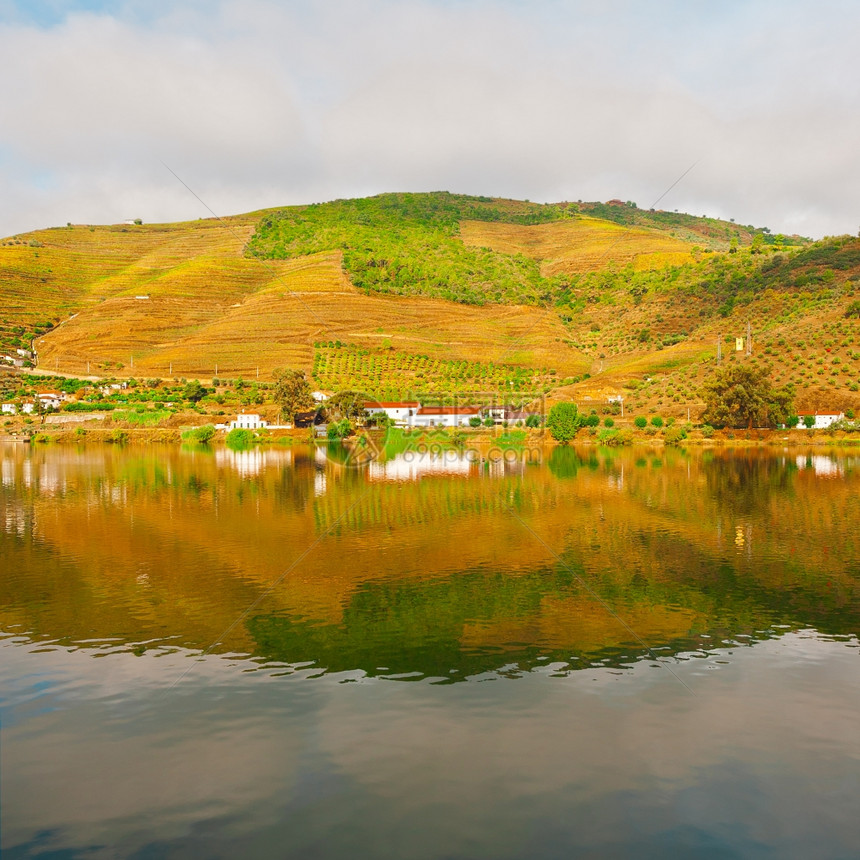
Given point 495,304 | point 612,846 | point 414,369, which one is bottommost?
point 612,846

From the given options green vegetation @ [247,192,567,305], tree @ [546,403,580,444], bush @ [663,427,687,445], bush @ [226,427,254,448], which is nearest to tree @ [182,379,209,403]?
bush @ [226,427,254,448]

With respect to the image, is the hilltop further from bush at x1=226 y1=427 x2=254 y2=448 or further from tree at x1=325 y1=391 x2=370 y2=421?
bush at x1=226 y1=427 x2=254 y2=448

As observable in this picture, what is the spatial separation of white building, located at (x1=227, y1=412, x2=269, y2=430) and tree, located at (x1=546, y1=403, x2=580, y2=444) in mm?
34295

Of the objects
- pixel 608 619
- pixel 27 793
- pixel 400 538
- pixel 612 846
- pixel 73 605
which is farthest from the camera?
pixel 400 538

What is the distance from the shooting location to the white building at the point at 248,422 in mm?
86994

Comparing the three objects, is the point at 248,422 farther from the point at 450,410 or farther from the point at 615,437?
the point at 615,437

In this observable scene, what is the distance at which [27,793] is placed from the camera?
8789mm

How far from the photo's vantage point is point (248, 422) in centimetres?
8806

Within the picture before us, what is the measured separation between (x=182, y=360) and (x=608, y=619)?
111 meters

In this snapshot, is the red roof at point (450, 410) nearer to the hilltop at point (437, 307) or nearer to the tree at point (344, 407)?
the hilltop at point (437, 307)

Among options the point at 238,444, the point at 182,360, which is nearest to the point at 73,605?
the point at 238,444

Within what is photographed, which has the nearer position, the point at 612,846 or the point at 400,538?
the point at 612,846

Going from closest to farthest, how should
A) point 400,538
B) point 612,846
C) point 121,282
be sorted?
point 612,846 < point 400,538 < point 121,282

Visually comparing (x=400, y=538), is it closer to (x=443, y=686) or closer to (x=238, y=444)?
(x=443, y=686)
